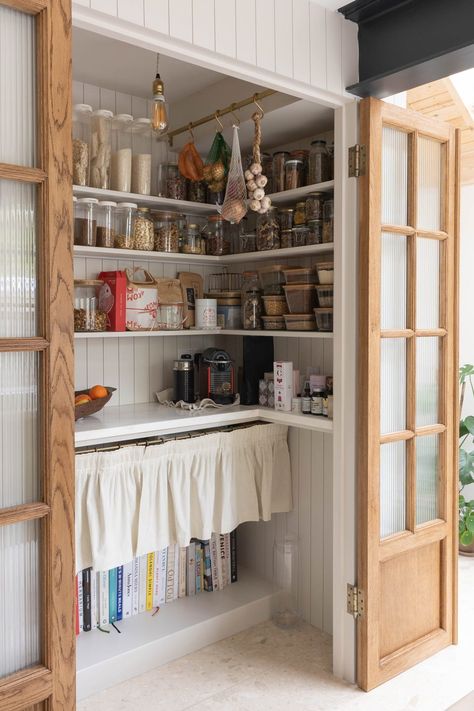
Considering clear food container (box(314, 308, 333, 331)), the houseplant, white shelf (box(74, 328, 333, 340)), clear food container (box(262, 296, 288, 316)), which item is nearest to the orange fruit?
white shelf (box(74, 328, 333, 340))

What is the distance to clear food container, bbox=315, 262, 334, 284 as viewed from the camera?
2541mm

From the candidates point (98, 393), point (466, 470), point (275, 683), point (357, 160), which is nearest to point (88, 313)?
point (98, 393)

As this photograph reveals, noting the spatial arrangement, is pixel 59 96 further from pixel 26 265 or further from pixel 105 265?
Result: pixel 105 265

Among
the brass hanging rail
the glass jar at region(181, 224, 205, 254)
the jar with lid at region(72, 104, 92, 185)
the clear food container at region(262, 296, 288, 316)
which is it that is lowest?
the clear food container at region(262, 296, 288, 316)

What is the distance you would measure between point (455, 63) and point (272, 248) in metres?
1.05

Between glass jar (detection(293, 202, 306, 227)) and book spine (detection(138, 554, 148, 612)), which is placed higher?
glass jar (detection(293, 202, 306, 227))

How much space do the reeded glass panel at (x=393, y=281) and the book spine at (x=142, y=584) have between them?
4.80ft

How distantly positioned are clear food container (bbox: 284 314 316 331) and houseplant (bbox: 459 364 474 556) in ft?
4.74

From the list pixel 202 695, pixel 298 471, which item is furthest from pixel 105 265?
pixel 202 695

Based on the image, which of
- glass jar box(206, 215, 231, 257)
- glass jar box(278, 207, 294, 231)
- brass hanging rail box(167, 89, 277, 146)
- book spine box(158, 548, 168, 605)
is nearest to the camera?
brass hanging rail box(167, 89, 277, 146)

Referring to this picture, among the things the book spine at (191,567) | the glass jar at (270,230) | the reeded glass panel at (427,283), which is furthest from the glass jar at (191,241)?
the book spine at (191,567)

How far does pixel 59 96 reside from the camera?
147 centimetres

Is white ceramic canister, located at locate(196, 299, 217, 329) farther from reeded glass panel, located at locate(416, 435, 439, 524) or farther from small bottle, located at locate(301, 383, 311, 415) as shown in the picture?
reeded glass panel, located at locate(416, 435, 439, 524)

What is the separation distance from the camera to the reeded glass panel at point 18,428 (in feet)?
4.82
